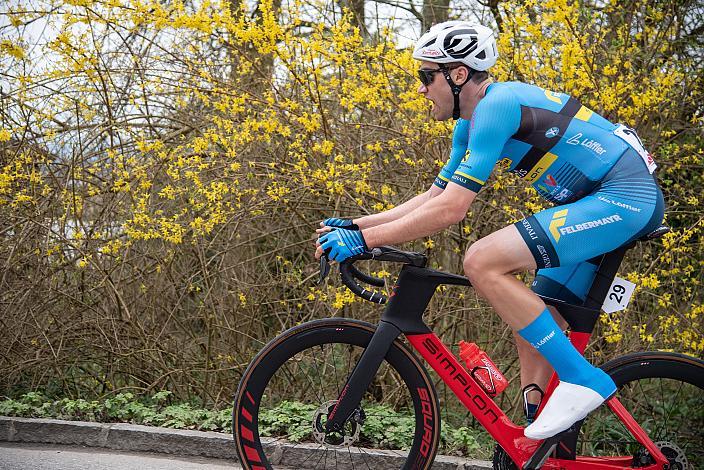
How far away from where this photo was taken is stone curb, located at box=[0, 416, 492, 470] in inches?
192

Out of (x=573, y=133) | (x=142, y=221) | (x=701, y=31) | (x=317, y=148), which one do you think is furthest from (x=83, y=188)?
(x=701, y=31)

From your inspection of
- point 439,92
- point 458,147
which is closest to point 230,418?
point 458,147

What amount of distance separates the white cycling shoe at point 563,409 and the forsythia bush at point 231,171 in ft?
7.72

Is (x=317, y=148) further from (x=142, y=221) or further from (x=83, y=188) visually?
(x=83, y=188)

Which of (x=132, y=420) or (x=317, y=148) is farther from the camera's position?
(x=317, y=148)

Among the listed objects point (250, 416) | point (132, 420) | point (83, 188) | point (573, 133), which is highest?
point (573, 133)

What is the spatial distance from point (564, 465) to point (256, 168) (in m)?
3.58

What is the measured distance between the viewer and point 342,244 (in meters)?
3.29

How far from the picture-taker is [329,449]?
12.2 feet

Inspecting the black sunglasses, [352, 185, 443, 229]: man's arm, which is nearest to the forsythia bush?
[352, 185, 443, 229]: man's arm

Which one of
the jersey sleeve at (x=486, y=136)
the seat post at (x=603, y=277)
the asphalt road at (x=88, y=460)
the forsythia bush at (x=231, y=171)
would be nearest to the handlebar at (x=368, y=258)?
the jersey sleeve at (x=486, y=136)

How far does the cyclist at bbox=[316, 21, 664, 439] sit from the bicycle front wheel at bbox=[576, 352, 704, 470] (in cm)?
32

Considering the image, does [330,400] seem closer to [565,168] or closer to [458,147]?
[458,147]

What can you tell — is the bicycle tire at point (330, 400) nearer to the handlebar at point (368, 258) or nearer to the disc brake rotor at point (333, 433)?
the disc brake rotor at point (333, 433)
